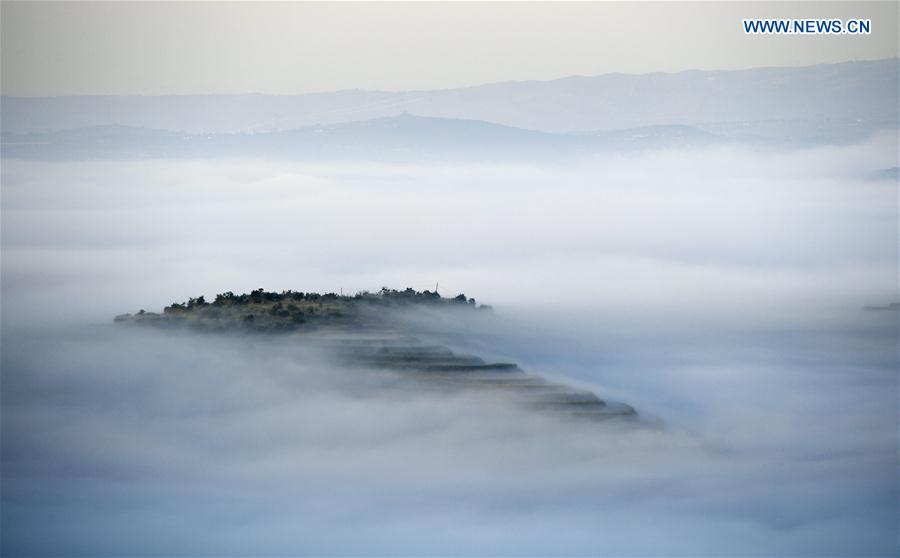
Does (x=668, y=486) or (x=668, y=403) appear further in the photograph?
(x=668, y=403)

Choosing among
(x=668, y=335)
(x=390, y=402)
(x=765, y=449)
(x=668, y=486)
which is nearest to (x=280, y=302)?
(x=390, y=402)

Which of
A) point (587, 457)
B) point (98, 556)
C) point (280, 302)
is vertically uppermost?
point (280, 302)

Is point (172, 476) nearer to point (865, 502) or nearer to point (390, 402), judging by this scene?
point (390, 402)

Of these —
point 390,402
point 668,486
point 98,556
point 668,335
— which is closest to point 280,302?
point 390,402

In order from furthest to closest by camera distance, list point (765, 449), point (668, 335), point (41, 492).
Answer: point (668, 335)
point (765, 449)
point (41, 492)

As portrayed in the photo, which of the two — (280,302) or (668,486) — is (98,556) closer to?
(280,302)

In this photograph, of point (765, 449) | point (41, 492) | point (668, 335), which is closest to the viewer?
point (41, 492)

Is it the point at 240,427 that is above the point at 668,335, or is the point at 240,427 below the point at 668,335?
below
